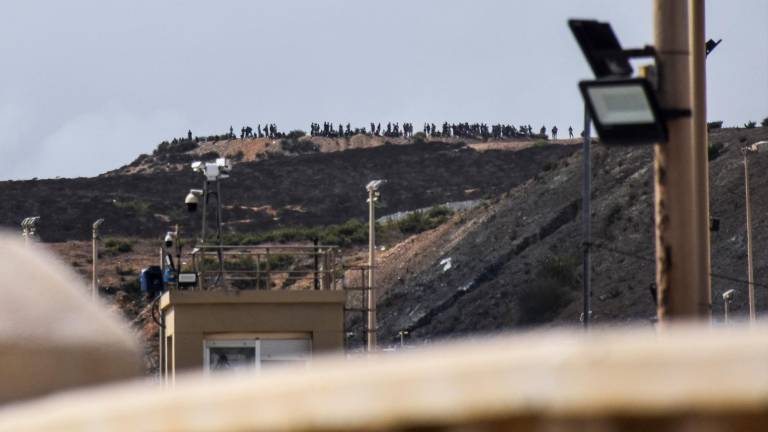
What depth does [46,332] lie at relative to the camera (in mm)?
5777

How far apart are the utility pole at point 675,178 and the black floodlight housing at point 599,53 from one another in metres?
0.20

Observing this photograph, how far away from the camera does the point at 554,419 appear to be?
2.18 metres

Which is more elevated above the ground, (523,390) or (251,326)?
(523,390)

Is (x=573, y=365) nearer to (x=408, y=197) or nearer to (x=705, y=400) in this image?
A: (x=705, y=400)

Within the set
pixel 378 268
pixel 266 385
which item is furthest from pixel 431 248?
pixel 266 385

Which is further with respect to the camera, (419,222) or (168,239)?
(419,222)

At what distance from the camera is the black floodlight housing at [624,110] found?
7.09 metres

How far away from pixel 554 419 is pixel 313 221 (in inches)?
4351

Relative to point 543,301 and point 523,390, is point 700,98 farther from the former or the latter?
point 543,301

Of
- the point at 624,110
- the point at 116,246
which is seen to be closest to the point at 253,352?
the point at 624,110

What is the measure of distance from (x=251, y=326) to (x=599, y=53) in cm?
2012

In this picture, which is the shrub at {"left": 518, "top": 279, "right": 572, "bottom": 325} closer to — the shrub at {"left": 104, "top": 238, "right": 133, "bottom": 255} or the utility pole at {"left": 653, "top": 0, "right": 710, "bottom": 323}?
the shrub at {"left": 104, "top": 238, "right": 133, "bottom": 255}

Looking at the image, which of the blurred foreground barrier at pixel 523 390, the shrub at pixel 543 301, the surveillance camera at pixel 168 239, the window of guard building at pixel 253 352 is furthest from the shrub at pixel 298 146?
the blurred foreground barrier at pixel 523 390

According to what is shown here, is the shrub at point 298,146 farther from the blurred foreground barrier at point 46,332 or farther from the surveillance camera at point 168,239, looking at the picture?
the blurred foreground barrier at point 46,332
